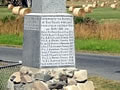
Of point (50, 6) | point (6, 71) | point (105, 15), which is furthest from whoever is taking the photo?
point (105, 15)

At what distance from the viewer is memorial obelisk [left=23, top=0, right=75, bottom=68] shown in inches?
A: 407

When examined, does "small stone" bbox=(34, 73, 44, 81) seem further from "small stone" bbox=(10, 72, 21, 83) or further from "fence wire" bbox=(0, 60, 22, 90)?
"fence wire" bbox=(0, 60, 22, 90)

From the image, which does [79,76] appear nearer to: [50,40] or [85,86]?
[85,86]

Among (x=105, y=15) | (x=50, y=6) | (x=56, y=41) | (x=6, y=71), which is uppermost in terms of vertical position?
(x=50, y=6)

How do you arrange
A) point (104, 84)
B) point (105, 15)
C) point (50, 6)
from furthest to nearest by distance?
point (105, 15)
point (104, 84)
point (50, 6)

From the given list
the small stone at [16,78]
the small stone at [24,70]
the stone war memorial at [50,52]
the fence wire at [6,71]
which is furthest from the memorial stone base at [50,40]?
the fence wire at [6,71]

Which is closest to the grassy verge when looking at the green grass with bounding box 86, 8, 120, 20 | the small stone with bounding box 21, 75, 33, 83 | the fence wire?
the fence wire

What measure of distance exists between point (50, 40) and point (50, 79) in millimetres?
776

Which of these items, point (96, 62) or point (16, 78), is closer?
point (16, 78)

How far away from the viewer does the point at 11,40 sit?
2820 centimetres

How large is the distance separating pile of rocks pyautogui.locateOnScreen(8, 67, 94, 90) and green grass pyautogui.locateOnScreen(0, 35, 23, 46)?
1664 centimetres

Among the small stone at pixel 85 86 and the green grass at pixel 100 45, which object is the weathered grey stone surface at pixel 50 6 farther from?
the green grass at pixel 100 45

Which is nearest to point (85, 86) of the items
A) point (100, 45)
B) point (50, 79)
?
point (50, 79)

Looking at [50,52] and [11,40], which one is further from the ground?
[50,52]
